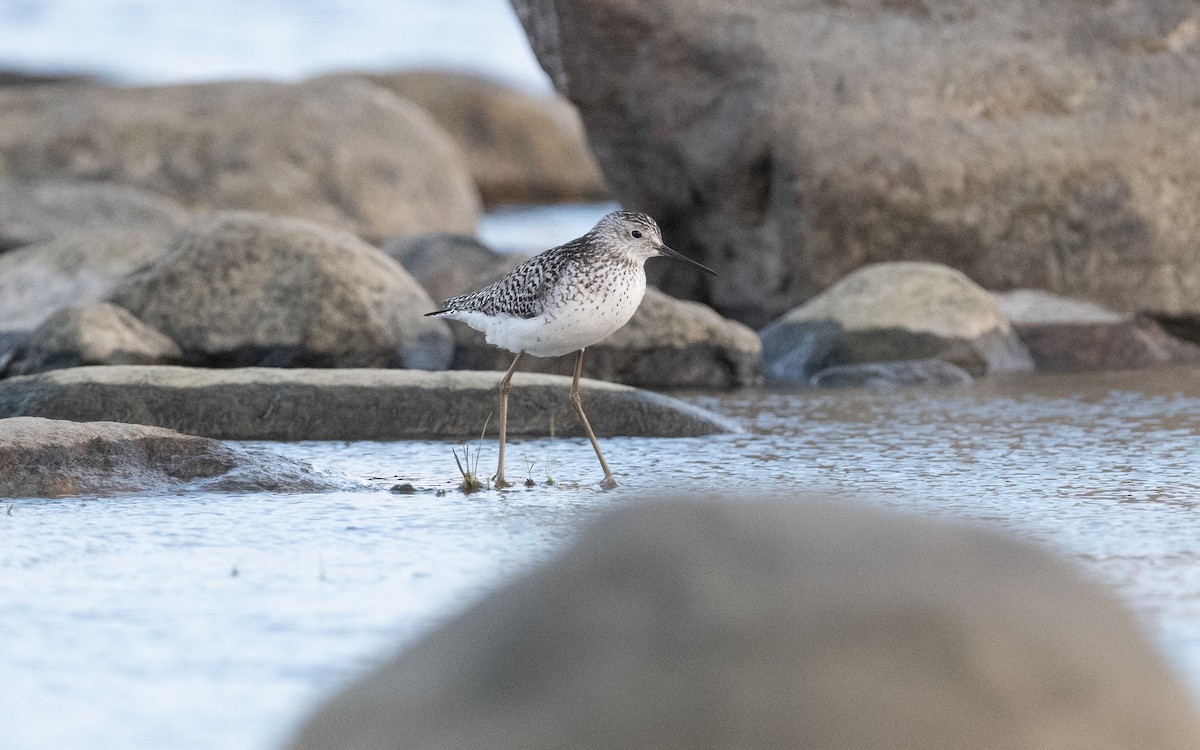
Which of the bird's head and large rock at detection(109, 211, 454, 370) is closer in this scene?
the bird's head

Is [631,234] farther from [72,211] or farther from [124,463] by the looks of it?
[72,211]

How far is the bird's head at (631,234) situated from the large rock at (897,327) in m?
3.46

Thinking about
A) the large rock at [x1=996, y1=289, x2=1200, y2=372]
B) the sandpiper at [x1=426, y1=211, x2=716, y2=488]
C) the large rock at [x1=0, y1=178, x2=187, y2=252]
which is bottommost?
the large rock at [x1=996, y1=289, x2=1200, y2=372]

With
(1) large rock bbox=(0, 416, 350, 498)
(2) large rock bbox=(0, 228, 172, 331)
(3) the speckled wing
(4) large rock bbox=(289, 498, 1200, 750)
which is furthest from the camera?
(2) large rock bbox=(0, 228, 172, 331)

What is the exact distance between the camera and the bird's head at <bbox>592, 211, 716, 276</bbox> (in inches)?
243

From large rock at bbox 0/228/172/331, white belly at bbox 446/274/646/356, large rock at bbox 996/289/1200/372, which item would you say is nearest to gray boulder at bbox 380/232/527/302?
large rock at bbox 0/228/172/331

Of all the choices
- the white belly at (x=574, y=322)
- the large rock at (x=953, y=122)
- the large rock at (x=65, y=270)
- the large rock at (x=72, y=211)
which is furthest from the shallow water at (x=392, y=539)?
the large rock at (x=72, y=211)

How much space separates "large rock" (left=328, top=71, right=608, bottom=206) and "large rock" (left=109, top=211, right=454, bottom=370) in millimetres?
16588

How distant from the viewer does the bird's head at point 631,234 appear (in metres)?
6.18

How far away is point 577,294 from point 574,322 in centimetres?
10

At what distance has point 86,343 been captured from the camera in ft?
27.8

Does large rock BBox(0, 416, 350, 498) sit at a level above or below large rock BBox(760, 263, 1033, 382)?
below

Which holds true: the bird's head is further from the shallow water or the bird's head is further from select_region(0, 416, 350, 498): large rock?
select_region(0, 416, 350, 498): large rock

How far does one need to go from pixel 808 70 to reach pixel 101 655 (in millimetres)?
7931
